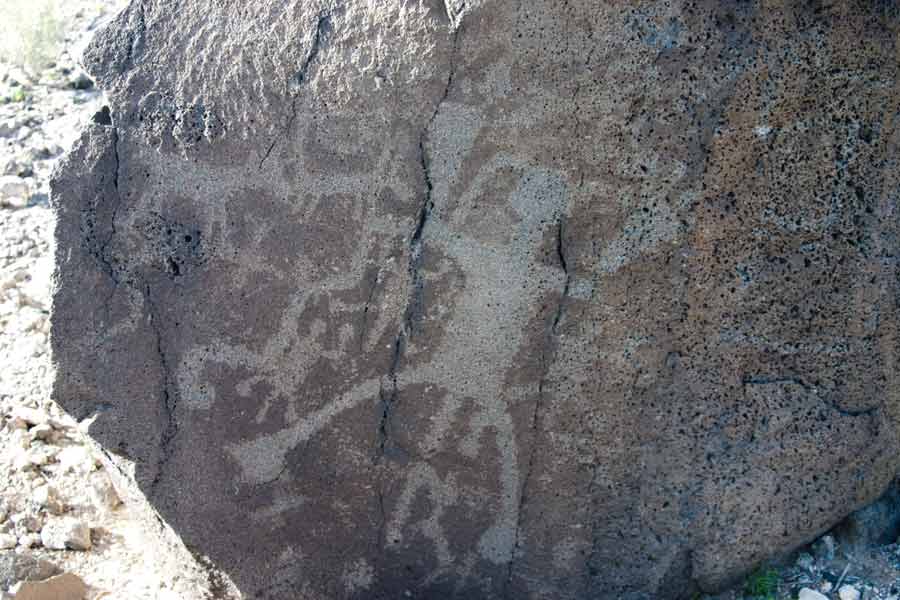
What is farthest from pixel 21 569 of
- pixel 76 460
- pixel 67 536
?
pixel 76 460

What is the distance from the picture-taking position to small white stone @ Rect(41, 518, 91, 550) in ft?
7.98

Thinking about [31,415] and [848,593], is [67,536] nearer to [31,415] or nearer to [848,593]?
[31,415]

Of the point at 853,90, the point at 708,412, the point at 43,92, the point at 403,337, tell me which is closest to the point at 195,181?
the point at 403,337

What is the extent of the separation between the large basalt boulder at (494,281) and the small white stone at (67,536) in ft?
1.63

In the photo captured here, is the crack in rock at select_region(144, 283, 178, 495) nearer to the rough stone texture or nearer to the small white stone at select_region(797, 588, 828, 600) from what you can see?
the rough stone texture

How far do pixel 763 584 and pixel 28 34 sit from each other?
4.37 metres

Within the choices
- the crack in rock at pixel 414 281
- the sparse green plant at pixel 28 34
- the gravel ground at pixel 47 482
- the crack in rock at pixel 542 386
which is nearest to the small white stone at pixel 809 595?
the crack in rock at pixel 542 386

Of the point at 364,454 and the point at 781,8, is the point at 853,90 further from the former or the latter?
the point at 364,454

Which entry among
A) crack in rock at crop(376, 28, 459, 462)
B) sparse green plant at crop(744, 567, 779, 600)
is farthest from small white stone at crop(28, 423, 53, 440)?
sparse green plant at crop(744, 567, 779, 600)

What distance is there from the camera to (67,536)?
7.98 feet

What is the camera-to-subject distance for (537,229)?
1.91m

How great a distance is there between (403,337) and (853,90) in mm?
897

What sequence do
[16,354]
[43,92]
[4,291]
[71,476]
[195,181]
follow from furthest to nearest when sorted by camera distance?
[43,92], [4,291], [16,354], [71,476], [195,181]

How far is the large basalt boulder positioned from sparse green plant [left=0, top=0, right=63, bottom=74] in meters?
3.41
